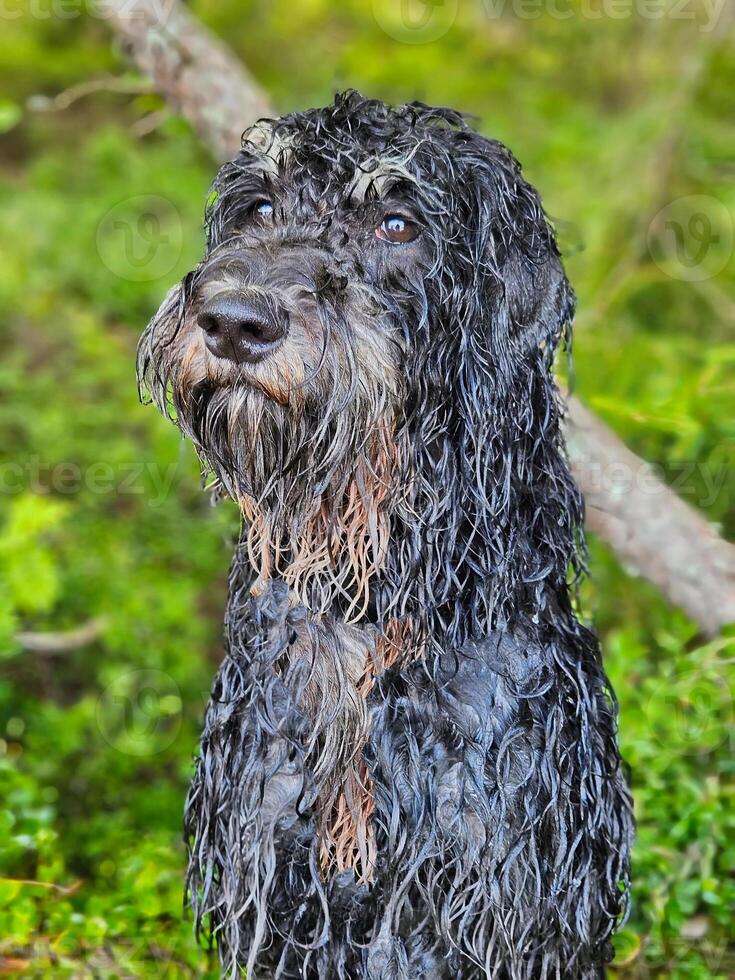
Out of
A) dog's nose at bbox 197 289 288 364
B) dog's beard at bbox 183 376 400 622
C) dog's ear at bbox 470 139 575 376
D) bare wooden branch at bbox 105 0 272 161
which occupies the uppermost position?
bare wooden branch at bbox 105 0 272 161

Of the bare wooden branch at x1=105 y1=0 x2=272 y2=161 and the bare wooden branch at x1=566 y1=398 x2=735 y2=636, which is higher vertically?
the bare wooden branch at x1=105 y1=0 x2=272 y2=161

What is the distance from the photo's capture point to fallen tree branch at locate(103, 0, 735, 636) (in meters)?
3.35

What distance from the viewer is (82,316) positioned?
20.2 ft

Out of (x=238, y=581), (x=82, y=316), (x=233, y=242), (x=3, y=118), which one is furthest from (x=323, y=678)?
(x=82, y=316)

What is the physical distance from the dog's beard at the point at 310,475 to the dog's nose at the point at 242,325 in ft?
0.27

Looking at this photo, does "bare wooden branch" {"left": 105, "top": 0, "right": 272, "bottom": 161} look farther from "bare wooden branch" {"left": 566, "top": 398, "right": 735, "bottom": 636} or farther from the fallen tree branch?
"bare wooden branch" {"left": 566, "top": 398, "right": 735, "bottom": 636}

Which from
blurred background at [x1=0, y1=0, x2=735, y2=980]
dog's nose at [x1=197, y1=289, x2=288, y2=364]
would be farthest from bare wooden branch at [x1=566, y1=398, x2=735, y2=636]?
dog's nose at [x1=197, y1=289, x2=288, y2=364]

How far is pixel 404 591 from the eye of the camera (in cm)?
224

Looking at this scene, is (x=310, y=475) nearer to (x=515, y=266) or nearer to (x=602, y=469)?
(x=515, y=266)

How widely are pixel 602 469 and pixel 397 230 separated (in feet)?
4.67

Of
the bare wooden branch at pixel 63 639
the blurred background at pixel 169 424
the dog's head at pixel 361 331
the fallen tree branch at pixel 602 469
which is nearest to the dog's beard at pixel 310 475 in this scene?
the dog's head at pixel 361 331

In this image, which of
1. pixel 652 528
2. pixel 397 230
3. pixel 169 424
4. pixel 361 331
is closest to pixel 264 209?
pixel 397 230

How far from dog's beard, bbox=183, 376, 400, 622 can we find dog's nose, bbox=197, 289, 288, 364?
0.08 meters

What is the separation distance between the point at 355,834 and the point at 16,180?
721 centimetres
